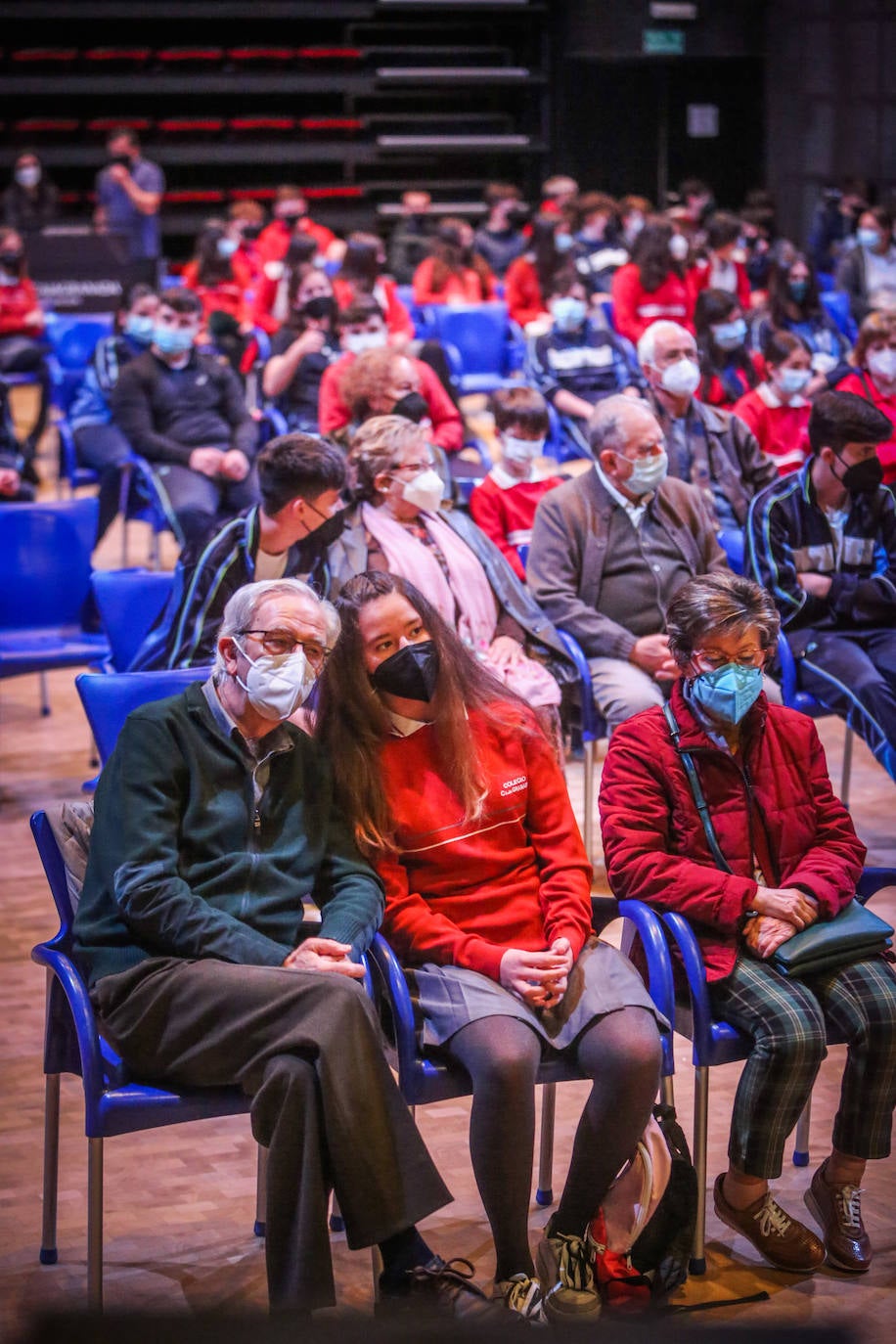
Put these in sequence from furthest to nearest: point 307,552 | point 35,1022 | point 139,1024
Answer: point 307,552 < point 35,1022 < point 139,1024

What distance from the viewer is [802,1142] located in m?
3.15

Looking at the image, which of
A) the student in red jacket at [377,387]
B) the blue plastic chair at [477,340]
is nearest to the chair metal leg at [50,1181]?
the student in red jacket at [377,387]

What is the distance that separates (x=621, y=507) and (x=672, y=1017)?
1797 mm

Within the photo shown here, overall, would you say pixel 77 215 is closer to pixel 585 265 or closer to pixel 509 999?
pixel 585 265

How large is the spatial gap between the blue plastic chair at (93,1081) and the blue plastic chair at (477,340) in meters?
6.27

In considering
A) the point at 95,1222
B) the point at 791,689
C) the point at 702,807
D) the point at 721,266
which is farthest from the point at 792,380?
the point at 721,266

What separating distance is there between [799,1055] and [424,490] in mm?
1838

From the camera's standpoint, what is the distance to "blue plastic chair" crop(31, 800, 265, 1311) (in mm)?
2490

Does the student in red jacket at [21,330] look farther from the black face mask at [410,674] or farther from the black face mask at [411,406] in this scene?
the black face mask at [410,674]

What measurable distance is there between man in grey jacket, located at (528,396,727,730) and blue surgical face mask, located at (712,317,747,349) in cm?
280

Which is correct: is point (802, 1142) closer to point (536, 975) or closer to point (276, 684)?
point (536, 975)

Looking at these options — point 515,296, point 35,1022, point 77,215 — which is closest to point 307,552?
point 35,1022

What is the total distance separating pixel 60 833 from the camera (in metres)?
2.74

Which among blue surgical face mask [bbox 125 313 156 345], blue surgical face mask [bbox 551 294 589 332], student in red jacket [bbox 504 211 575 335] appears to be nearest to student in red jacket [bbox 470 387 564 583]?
blue surgical face mask [bbox 125 313 156 345]
